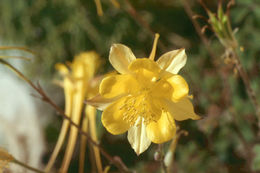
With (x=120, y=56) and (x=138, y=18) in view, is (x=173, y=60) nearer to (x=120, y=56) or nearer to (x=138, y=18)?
(x=120, y=56)

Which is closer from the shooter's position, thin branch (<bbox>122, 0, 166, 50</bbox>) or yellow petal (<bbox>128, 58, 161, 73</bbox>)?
yellow petal (<bbox>128, 58, 161, 73</bbox>)

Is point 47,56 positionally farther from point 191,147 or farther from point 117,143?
point 191,147

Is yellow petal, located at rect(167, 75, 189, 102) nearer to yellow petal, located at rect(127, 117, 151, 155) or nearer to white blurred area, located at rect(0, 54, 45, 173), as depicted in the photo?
yellow petal, located at rect(127, 117, 151, 155)

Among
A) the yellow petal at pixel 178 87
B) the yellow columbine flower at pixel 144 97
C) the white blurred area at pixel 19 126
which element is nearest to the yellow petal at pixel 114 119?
the yellow columbine flower at pixel 144 97

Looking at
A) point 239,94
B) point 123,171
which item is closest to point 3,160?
point 123,171

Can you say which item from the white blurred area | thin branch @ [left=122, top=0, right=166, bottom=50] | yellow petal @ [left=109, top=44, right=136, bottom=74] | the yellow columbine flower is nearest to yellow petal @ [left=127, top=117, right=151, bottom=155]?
the yellow columbine flower

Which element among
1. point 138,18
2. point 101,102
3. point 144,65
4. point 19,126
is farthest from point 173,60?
point 19,126

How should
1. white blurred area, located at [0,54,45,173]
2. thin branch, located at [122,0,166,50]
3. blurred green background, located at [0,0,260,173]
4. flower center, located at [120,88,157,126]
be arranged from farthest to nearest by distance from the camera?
white blurred area, located at [0,54,45,173] < blurred green background, located at [0,0,260,173] < thin branch, located at [122,0,166,50] < flower center, located at [120,88,157,126]

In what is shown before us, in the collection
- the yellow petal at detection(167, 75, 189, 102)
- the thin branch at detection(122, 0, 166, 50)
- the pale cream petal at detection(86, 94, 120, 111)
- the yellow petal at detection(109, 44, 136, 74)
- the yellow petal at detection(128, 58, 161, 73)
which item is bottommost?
the yellow petal at detection(167, 75, 189, 102)
